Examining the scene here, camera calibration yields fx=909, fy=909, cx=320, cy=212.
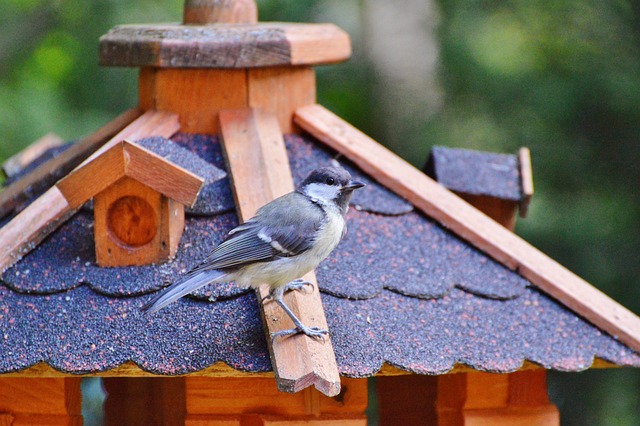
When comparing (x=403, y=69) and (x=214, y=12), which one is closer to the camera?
(x=214, y=12)

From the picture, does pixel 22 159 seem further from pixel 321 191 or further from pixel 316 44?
pixel 321 191

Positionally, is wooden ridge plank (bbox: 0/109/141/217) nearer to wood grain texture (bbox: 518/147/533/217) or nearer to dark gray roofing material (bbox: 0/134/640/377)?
dark gray roofing material (bbox: 0/134/640/377)

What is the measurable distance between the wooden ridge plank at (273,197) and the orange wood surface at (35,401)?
1.81ft

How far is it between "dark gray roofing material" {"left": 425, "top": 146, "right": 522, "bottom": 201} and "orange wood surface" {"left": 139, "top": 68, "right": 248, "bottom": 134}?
0.68m

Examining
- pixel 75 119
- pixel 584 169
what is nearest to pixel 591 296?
pixel 584 169

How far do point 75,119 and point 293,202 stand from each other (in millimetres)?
3597

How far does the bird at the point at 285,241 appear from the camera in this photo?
2148 mm

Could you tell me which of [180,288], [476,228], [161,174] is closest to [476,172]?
[476,228]

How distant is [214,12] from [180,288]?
105 centimetres

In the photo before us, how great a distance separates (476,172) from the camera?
293 cm

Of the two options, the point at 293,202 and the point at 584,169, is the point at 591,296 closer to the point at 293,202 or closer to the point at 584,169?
the point at 293,202

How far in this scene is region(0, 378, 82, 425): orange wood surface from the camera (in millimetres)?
2232

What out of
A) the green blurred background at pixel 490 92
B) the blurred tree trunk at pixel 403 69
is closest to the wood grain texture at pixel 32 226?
the green blurred background at pixel 490 92

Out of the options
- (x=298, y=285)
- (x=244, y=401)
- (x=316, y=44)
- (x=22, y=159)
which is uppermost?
(x=316, y=44)
